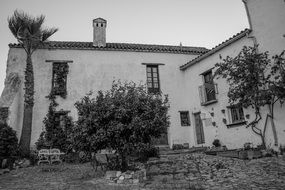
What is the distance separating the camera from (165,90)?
15.7 meters

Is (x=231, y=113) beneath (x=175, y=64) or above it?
beneath

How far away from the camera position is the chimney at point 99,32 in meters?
15.9

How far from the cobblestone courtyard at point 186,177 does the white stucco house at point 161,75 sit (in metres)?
3.51

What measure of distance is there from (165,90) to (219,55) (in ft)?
13.6

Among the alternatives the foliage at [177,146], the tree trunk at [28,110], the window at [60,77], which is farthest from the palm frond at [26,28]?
the foliage at [177,146]

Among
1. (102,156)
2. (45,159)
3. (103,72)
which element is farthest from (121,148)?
(103,72)

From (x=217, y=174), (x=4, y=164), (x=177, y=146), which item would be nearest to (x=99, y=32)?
(x=177, y=146)

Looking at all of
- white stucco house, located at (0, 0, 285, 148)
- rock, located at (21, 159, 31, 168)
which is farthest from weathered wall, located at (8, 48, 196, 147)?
rock, located at (21, 159, 31, 168)

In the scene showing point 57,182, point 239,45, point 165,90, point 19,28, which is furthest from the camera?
point 165,90

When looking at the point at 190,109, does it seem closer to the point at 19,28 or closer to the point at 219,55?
the point at 219,55

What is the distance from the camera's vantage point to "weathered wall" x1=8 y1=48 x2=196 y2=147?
46.6ft

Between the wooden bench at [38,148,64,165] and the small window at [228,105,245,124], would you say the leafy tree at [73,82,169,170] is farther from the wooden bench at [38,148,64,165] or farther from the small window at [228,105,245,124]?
the small window at [228,105,245,124]

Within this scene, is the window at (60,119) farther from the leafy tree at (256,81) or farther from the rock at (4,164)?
the leafy tree at (256,81)

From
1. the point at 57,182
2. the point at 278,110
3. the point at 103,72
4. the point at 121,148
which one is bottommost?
the point at 57,182
